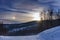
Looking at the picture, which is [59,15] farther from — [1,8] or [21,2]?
[1,8]

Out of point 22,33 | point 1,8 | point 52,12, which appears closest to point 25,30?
point 22,33

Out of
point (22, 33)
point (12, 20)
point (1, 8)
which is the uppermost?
point (1, 8)

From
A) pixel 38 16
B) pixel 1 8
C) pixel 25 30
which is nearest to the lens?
pixel 25 30

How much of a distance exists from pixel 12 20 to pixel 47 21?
116cm

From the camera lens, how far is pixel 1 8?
5.84 metres

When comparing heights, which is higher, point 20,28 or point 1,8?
point 1,8

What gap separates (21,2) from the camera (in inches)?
230

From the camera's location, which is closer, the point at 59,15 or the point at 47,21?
the point at 59,15

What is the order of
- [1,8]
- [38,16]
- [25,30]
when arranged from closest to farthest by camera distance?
[25,30] → [38,16] → [1,8]

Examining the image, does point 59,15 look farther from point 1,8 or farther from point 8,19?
point 1,8

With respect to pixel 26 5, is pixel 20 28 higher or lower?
lower

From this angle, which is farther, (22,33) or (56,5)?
(56,5)

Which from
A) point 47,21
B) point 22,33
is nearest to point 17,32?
point 22,33

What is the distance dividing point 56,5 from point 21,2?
1.25 m
